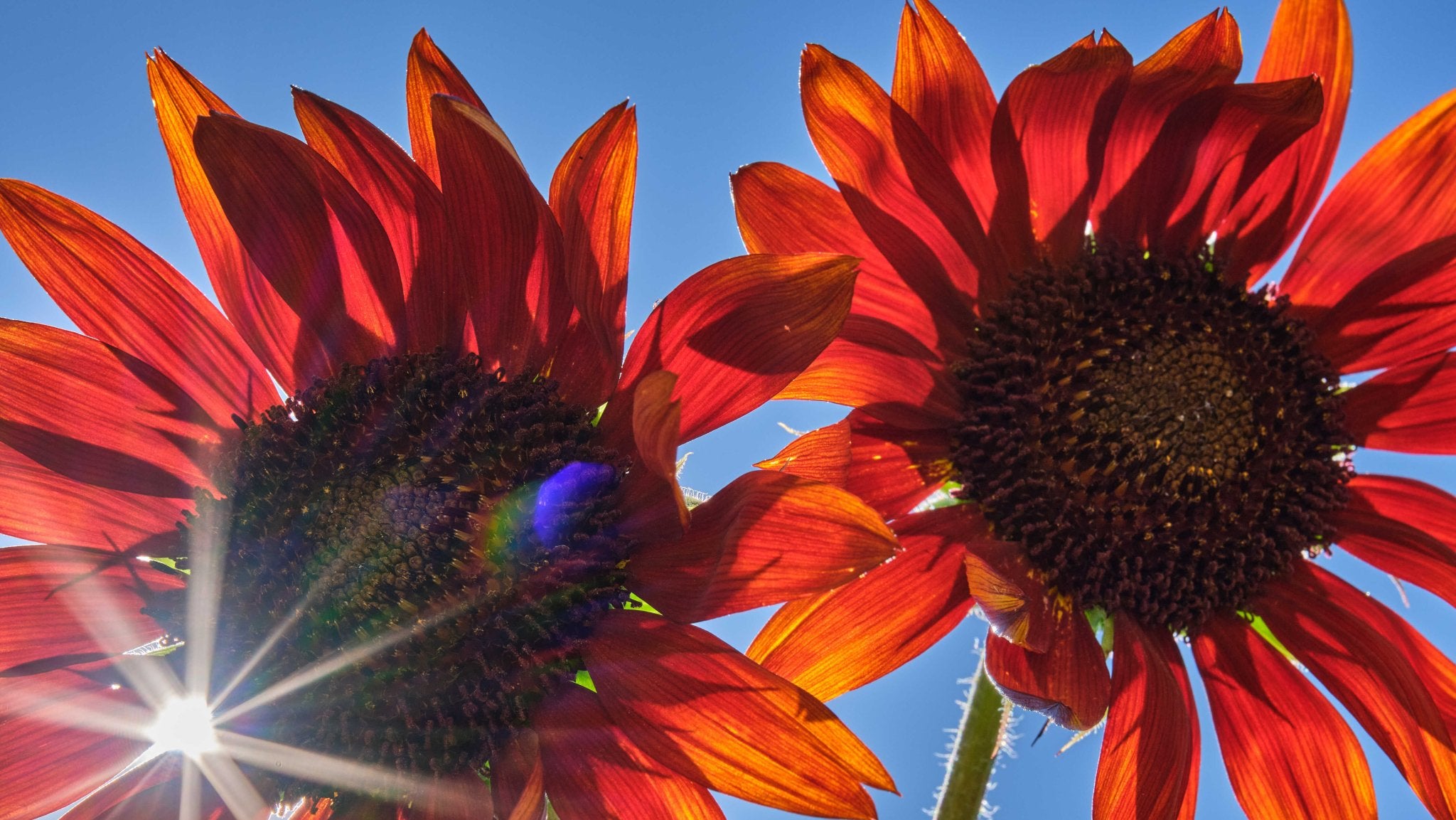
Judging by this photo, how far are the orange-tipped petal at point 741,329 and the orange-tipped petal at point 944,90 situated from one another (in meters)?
0.59

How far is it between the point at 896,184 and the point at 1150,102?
50 centimetres

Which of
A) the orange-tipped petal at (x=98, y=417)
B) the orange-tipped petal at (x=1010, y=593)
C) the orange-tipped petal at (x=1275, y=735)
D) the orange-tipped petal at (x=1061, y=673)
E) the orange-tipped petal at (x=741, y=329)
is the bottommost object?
the orange-tipped petal at (x=1275, y=735)

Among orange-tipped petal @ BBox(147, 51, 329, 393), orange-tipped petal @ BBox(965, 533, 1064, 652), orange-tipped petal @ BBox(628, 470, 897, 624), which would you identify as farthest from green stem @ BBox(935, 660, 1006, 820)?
orange-tipped petal @ BBox(147, 51, 329, 393)

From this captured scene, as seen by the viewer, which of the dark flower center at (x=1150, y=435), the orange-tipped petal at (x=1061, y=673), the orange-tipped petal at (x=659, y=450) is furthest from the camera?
the dark flower center at (x=1150, y=435)

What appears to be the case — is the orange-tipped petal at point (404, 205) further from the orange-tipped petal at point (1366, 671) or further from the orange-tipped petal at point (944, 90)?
the orange-tipped petal at point (1366, 671)

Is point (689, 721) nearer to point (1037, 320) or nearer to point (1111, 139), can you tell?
point (1037, 320)

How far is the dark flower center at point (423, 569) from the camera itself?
177cm

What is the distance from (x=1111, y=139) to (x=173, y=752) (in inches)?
81.9

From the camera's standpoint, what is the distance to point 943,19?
1954mm

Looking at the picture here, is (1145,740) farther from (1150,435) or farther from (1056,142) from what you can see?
(1056,142)

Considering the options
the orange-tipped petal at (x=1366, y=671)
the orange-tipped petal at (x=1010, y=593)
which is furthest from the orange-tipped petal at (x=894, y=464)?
the orange-tipped petal at (x=1366, y=671)

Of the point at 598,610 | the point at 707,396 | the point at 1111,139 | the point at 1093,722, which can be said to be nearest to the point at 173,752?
the point at 598,610

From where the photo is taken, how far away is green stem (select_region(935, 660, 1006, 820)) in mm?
2068

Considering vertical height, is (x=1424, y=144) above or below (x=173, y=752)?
above
